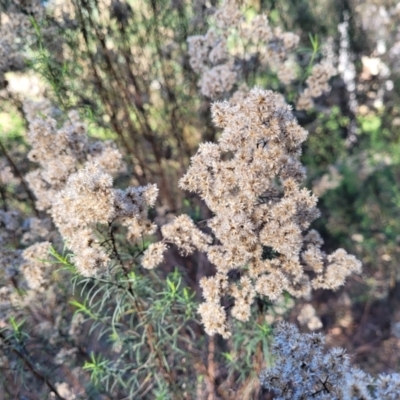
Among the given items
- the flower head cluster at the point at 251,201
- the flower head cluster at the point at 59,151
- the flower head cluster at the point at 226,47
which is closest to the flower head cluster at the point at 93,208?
the flower head cluster at the point at 251,201

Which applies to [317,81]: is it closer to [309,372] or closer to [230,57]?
[230,57]

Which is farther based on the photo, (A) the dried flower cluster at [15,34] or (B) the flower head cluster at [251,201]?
(A) the dried flower cluster at [15,34]

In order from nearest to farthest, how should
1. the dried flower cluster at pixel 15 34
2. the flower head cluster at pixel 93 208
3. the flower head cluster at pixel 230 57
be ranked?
the flower head cluster at pixel 93 208 < the dried flower cluster at pixel 15 34 < the flower head cluster at pixel 230 57

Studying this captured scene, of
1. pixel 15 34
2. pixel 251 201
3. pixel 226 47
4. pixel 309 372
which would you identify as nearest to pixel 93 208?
pixel 251 201

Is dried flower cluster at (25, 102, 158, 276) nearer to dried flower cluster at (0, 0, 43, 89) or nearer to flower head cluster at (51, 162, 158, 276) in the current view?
flower head cluster at (51, 162, 158, 276)

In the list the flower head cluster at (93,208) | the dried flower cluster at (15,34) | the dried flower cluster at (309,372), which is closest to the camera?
the dried flower cluster at (309,372)

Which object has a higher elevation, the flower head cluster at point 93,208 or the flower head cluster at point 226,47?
the flower head cluster at point 226,47

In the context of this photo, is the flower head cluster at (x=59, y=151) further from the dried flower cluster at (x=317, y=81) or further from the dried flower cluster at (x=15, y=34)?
the dried flower cluster at (x=317, y=81)
